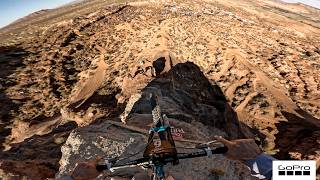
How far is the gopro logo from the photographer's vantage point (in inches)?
271

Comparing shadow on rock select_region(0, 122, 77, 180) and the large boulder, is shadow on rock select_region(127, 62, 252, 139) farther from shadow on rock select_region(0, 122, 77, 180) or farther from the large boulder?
shadow on rock select_region(0, 122, 77, 180)

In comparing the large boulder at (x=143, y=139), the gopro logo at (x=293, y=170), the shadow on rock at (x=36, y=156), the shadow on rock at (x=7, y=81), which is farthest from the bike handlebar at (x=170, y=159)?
the shadow on rock at (x=7, y=81)

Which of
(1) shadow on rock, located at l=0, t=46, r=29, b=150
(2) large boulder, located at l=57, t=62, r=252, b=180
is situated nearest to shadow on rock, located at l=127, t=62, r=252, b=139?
(2) large boulder, located at l=57, t=62, r=252, b=180

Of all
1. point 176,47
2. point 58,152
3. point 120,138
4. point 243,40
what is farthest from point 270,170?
point 243,40

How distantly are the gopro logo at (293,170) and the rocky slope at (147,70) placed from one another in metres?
9.91

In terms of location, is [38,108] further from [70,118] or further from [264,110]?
[264,110]

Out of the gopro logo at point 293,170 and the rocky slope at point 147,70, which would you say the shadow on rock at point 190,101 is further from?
the gopro logo at point 293,170

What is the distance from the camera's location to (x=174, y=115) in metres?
15.3

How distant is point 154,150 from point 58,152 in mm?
12997

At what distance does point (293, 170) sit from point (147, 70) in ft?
64.8

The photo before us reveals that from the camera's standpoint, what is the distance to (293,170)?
275 inches

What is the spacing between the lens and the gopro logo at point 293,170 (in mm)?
6887

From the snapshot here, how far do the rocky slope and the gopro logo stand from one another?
9913 mm

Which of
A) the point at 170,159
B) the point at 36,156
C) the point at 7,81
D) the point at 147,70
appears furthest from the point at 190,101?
the point at 170,159
